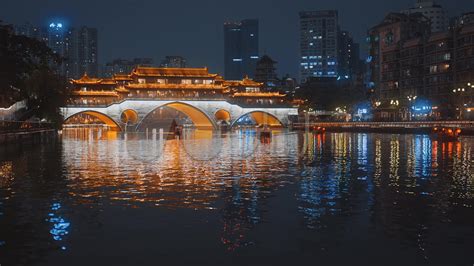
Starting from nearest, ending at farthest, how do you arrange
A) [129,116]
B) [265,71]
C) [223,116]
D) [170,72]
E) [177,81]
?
[177,81]
[170,72]
[129,116]
[223,116]
[265,71]

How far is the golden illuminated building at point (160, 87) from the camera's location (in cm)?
10794

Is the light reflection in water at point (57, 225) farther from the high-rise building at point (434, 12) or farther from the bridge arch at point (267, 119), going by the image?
the high-rise building at point (434, 12)

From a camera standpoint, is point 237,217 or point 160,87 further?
point 160,87

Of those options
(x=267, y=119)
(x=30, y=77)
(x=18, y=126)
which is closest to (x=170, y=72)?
(x=267, y=119)

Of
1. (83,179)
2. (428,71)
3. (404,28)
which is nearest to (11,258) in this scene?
(83,179)

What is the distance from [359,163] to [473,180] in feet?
28.3

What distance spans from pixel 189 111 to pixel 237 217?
10800 cm

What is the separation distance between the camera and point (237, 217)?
559 inches

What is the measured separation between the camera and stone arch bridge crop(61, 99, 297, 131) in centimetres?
10338

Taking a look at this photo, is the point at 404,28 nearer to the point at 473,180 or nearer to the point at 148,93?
the point at 148,93

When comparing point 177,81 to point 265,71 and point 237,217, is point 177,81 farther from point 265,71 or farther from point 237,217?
point 237,217

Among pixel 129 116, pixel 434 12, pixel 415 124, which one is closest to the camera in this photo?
pixel 415 124

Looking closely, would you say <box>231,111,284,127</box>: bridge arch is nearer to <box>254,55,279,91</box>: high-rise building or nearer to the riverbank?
the riverbank

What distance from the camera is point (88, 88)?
369 feet
